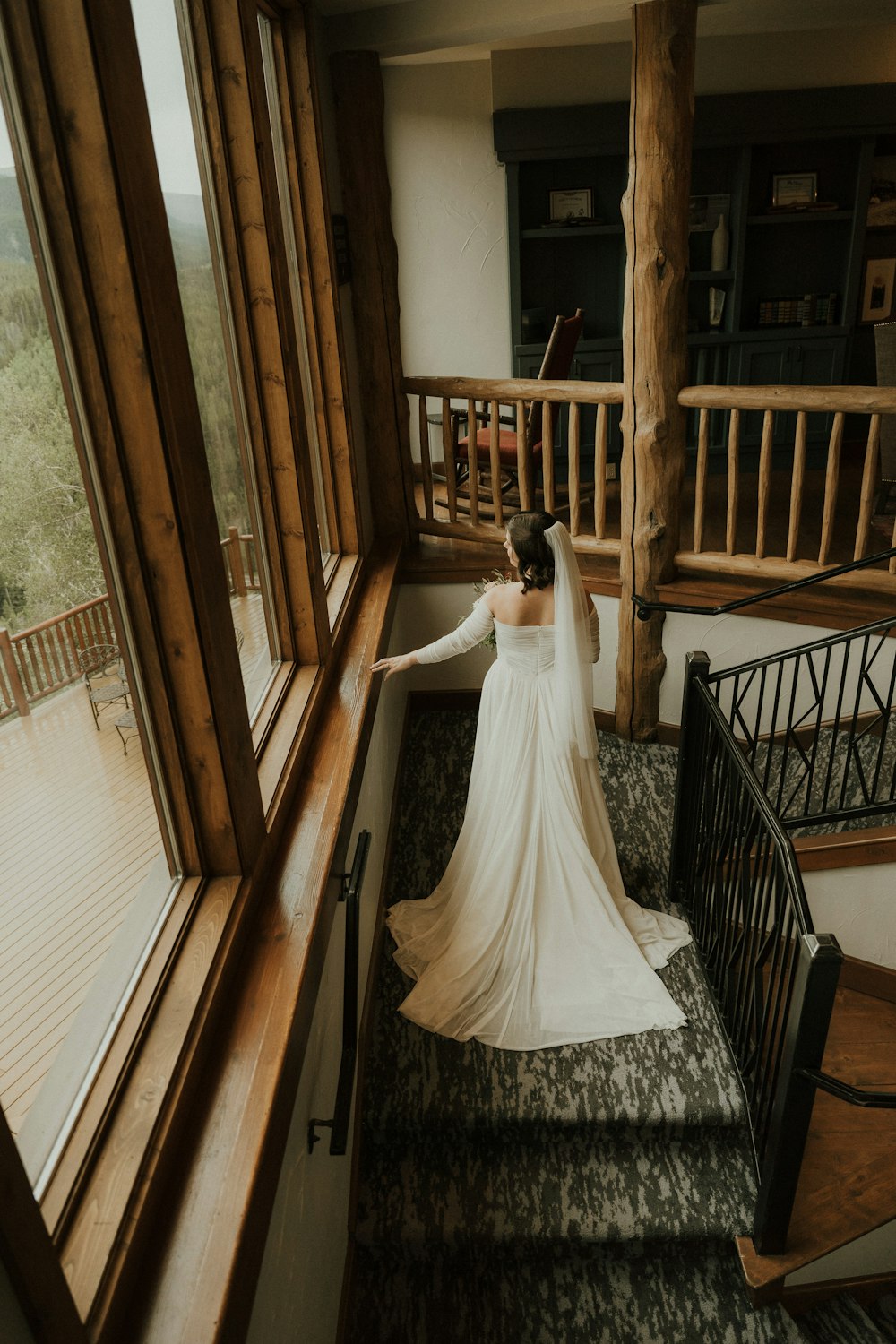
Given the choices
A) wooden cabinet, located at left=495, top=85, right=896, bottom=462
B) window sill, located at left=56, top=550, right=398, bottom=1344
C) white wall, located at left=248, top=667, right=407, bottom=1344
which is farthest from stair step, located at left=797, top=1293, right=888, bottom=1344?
wooden cabinet, located at left=495, top=85, right=896, bottom=462

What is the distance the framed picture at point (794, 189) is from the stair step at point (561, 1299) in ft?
20.5

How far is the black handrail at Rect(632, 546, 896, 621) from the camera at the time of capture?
3.82 m

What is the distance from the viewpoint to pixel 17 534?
110 cm

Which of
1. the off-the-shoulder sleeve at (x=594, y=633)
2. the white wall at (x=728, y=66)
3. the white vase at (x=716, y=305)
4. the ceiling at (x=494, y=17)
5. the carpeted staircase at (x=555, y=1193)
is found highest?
the white wall at (x=728, y=66)

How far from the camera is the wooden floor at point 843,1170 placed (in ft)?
8.52

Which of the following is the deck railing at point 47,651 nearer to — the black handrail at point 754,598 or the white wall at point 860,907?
the black handrail at point 754,598

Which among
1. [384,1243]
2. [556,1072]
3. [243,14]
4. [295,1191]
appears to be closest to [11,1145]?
[295,1191]

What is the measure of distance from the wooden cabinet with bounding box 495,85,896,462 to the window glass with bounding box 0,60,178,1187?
5.14 meters

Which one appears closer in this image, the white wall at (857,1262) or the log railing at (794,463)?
the white wall at (857,1262)

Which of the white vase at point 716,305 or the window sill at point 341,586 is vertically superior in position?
the white vase at point 716,305

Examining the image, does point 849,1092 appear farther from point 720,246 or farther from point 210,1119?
point 720,246

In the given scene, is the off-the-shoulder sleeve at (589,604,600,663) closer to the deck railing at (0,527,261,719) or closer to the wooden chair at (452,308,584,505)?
the wooden chair at (452,308,584,505)

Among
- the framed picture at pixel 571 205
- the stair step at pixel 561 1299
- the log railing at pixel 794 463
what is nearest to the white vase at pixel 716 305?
the framed picture at pixel 571 205

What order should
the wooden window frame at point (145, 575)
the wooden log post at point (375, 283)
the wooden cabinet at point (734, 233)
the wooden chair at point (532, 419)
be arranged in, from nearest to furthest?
the wooden window frame at point (145, 575) < the wooden log post at point (375, 283) < the wooden chair at point (532, 419) < the wooden cabinet at point (734, 233)
